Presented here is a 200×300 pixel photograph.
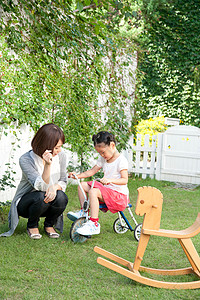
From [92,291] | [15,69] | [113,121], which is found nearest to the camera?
[92,291]

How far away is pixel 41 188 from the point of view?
346 centimetres

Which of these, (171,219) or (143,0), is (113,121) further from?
(143,0)

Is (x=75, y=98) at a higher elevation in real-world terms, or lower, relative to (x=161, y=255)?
higher

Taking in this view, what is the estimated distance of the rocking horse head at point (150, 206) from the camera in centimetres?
262

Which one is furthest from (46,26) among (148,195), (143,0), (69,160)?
(143,0)

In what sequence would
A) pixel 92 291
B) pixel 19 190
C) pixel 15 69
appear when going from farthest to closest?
1. pixel 15 69
2. pixel 19 190
3. pixel 92 291

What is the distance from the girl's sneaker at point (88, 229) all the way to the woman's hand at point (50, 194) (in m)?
0.38

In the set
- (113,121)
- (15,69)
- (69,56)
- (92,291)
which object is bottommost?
(92,291)

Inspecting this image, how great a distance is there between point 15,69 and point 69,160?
2.09 metres

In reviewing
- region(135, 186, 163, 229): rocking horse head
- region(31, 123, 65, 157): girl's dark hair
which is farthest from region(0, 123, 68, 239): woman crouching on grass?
region(135, 186, 163, 229): rocking horse head

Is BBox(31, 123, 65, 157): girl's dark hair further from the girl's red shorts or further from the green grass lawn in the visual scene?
the green grass lawn

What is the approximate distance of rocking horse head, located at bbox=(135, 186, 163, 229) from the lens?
2.62 metres

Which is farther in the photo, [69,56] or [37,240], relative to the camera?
[69,56]

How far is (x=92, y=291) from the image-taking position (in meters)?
2.53
